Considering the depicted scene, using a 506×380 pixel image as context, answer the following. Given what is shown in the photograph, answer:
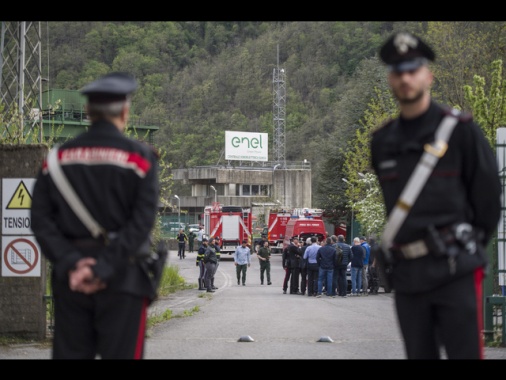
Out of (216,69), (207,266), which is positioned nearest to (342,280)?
(207,266)

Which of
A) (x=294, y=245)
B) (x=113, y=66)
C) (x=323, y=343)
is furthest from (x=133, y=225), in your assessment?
(x=113, y=66)

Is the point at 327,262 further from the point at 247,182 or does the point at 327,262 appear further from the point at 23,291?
the point at 247,182

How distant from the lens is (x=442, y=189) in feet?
17.5

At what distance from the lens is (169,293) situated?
3203cm

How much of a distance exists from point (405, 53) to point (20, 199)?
30.6 ft

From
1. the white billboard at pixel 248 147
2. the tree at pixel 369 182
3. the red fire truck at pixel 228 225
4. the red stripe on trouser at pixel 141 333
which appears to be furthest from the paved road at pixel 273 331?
the white billboard at pixel 248 147

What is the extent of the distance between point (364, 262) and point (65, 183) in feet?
92.9

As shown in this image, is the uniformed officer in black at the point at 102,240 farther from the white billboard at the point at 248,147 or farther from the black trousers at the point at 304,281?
the white billboard at the point at 248,147

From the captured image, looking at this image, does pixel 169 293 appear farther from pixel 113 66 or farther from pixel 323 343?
pixel 113 66

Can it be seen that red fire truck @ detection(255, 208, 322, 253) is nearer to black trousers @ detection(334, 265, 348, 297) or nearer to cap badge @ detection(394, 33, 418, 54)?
black trousers @ detection(334, 265, 348, 297)

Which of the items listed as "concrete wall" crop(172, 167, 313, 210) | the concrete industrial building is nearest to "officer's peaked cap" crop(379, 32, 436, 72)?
the concrete industrial building

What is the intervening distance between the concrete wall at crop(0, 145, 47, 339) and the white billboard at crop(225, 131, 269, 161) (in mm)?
103319

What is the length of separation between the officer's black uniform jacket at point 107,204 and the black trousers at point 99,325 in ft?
0.26

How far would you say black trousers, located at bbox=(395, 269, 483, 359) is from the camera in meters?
5.27
